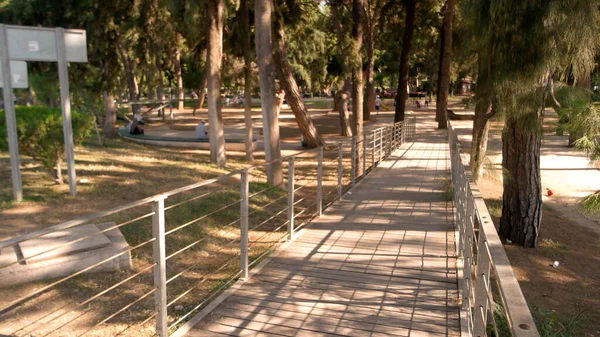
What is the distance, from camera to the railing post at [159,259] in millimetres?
3398

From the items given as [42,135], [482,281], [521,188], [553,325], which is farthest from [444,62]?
[482,281]

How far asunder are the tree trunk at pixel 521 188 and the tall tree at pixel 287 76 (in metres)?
7.65

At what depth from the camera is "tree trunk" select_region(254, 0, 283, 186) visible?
1050 centimetres

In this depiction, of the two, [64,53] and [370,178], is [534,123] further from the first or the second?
[64,53]

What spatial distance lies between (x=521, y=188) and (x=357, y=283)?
4607 mm

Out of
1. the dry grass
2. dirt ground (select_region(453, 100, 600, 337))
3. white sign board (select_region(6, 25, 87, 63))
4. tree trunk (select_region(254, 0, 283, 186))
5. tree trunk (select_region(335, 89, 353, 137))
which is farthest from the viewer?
tree trunk (select_region(335, 89, 353, 137))

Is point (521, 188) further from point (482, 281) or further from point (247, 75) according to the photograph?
point (247, 75)

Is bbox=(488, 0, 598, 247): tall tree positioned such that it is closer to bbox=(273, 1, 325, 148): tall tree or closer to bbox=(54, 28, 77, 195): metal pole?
bbox=(54, 28, 77, 195): metal pole

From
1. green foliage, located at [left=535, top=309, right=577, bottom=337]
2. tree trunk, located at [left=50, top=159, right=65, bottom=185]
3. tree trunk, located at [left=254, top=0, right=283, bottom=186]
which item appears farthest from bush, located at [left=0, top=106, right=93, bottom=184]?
green foliage, located at [left=535, top=309, right=577, bottom=337]

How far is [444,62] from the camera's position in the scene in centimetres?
2680

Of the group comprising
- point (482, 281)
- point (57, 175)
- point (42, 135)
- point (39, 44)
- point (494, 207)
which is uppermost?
point (39, 44)

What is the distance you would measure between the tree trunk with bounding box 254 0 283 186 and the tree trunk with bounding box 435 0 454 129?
46.4ft

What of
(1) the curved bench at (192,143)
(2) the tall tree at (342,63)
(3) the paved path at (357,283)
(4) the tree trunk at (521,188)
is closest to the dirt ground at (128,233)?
(3) the paved path at (357,283)

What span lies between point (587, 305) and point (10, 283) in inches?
244
